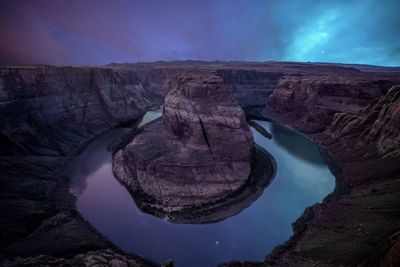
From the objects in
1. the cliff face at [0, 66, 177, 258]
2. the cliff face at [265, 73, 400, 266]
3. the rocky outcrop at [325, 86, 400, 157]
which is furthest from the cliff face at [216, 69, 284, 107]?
the rocky outcrop at [325, 86, 400, 157]

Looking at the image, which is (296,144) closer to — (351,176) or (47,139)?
(351,176)

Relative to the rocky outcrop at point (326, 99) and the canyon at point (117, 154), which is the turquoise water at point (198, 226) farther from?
the rocky outcrop at point (326, 99)

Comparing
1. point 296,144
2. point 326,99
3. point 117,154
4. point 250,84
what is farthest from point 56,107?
point 250,84

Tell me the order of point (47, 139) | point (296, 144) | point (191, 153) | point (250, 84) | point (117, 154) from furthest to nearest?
1. point (250, 84)
2. point (296, 144)
3. point (47, 139)
4. point (117, 154)
5. point (191, 153)

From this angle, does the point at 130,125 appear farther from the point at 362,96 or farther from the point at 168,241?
the point at 362,96

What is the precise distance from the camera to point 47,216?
1027 inches

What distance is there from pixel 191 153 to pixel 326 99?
136 feet

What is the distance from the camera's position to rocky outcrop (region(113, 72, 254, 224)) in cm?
3000

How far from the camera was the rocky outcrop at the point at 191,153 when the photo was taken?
30000 millimetres

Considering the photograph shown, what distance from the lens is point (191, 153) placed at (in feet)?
113

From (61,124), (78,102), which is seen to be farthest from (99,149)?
(78,102)

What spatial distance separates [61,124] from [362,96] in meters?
59.1

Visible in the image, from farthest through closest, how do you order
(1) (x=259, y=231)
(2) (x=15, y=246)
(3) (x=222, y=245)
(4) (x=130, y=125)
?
(4) (x=130, y=125) → (1) (x=259, y=231) → (3) (x=222, y=245) → (2) (x=15, y=246)

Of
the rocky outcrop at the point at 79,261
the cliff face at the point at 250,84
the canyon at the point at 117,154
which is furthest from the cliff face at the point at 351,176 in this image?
the cliff face at the point at 250,84
